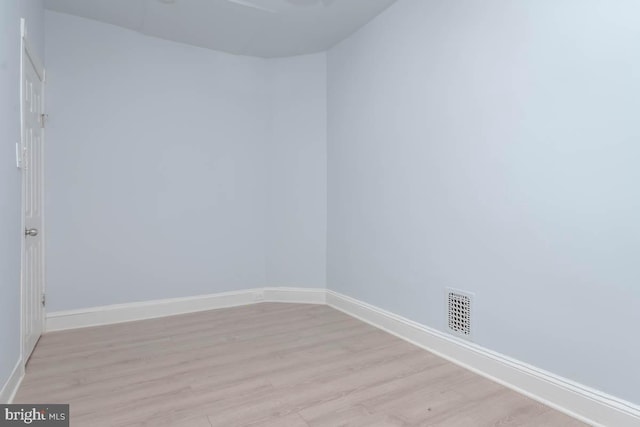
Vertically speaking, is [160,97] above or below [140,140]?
above

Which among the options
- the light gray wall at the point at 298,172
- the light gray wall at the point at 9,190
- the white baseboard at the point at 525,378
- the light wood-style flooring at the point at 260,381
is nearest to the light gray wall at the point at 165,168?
the light gray wall at the point at 298,172

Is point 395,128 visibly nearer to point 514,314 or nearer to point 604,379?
point 514,314

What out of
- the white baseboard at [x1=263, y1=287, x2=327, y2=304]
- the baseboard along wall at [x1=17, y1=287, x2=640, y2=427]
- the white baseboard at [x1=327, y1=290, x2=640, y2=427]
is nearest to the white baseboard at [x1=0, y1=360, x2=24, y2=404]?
the baseboard along wall at [x1=17, y1=287, x2=640, y2=427]

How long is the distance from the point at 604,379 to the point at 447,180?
1439mm

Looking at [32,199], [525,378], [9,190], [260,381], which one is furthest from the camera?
[32,199]

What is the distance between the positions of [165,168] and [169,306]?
55.0 inches

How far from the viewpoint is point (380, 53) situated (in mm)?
3283

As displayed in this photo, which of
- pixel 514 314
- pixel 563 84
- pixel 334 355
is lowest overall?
pixel 334 355

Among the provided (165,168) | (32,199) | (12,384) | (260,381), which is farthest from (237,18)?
(12,384)

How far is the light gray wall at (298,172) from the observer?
4.14 meters

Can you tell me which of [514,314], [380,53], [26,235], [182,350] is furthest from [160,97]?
[514,314]

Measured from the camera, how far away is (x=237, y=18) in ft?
10.8

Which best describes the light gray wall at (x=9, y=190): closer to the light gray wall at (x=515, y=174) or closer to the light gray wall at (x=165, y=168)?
the light gray wall at (x=165, y=168)

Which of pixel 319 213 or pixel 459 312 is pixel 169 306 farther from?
pixel 459 312
